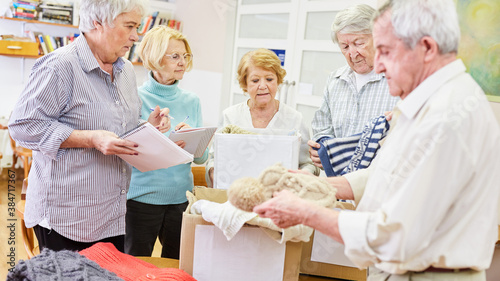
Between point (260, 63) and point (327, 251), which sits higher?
point (260, 63)

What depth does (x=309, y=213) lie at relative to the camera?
39.2 inches

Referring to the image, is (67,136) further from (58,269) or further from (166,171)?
(166,171)

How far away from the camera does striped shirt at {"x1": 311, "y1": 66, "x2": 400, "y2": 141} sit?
1.91 m

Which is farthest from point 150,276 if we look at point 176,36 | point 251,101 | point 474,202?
point 176,36

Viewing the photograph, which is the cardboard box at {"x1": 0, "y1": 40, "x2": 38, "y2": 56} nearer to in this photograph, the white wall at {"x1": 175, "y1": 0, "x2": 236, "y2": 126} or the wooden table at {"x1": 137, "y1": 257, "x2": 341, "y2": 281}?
the white wall at {"x1": 175, "y1": 0, "x2": 236, "y2": 126}

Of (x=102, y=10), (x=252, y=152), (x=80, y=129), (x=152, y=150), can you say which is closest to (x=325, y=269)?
(x=252, y=152)

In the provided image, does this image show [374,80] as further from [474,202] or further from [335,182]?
[474,202]

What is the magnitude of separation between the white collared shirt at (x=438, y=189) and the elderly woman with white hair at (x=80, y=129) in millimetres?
950

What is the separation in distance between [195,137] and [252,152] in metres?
0.34

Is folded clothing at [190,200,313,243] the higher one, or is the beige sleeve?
the beige sleeve

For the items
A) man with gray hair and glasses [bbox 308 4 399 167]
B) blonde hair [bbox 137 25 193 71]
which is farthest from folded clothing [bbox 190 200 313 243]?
blonde hair [bbox 137 25 193 71]

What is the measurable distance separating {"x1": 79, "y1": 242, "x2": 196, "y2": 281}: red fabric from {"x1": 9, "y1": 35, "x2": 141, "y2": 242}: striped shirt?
0.82ft

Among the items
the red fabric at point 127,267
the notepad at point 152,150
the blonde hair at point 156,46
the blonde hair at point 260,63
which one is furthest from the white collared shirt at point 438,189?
the blonde hair at point 156,46

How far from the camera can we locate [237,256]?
137cm
